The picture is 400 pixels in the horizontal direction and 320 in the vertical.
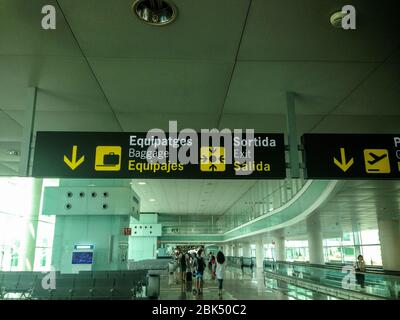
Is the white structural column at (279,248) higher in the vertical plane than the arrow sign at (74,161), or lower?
lower

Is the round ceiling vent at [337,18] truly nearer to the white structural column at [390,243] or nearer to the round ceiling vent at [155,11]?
the round ceiling vent at [155,11]

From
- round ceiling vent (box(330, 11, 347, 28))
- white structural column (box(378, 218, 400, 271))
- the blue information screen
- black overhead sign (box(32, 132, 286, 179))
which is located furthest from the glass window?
round ceiling vent (box(330, 11, 347, 28))

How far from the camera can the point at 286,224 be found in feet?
72.0

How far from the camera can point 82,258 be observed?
42.4 feet

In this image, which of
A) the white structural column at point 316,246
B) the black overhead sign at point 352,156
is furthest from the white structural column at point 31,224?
the white structural column at point 316,246

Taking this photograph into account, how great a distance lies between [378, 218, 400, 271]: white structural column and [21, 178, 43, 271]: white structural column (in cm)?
2230

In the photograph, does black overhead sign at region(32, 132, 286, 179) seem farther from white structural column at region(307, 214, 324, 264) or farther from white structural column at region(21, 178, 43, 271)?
white structural column at region(307, 214, 324, 264)

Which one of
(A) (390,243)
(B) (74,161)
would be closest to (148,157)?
(B) (74,161)

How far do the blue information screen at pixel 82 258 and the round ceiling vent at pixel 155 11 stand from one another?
427 inches

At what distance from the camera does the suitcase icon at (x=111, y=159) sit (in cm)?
504

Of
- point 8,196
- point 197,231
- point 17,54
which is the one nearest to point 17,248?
point 8,196

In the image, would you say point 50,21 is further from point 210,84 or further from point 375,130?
point 375,130

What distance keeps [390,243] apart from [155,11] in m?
24.9

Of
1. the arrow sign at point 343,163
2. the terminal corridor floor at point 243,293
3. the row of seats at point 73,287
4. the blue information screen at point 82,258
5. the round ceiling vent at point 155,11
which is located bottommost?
the terminal corridor floor at point 243,293
